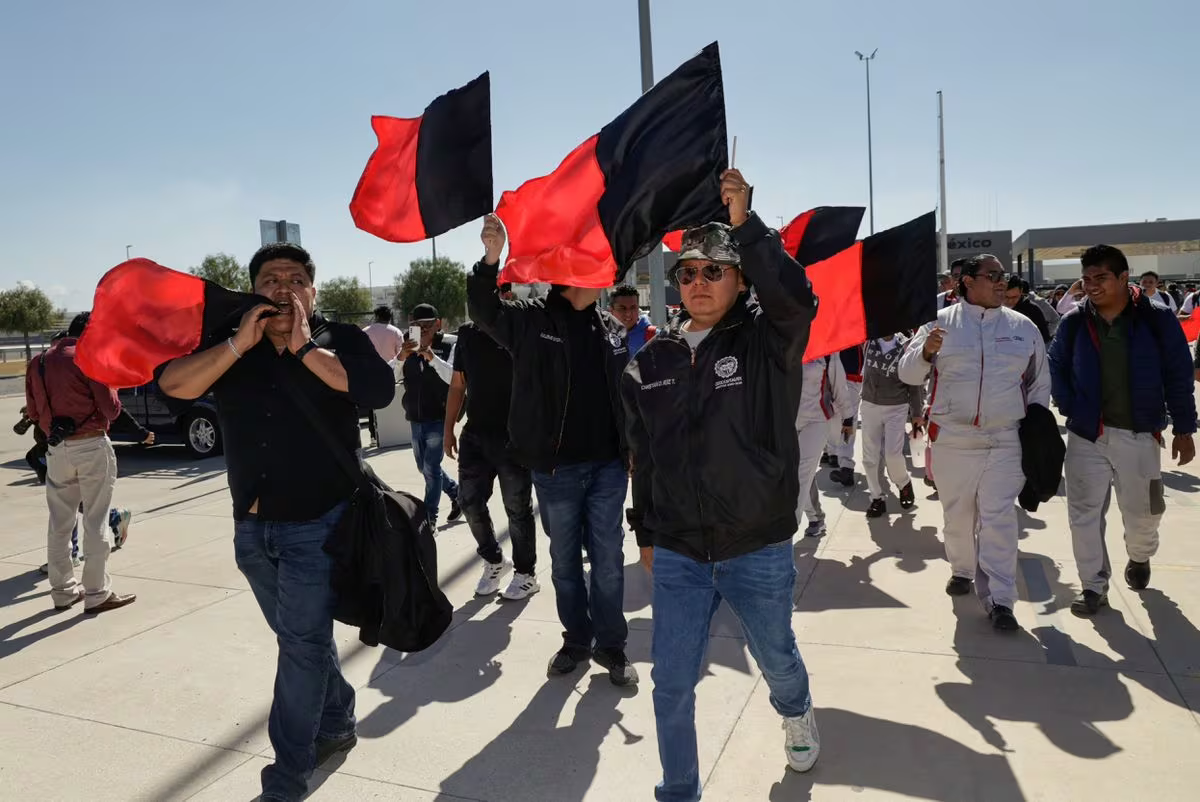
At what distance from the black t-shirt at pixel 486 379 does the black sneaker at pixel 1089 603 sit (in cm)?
340

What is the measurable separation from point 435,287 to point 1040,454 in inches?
2449

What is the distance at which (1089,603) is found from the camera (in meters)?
4.86

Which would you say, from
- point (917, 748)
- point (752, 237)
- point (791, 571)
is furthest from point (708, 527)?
point (917, 748)

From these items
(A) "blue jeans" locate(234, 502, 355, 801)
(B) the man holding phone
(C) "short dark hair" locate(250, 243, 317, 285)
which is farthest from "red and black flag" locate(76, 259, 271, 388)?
(B) the man holding phone

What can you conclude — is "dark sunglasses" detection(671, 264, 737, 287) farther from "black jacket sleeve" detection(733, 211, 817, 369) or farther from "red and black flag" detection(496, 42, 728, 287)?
"red and black flag" detection(496, 42, 728, 287)

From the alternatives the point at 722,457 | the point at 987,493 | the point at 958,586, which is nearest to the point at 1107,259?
the point at 987,493

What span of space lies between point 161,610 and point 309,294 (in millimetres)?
3296

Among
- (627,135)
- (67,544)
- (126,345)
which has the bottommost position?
(67,544)

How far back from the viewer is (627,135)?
394cm

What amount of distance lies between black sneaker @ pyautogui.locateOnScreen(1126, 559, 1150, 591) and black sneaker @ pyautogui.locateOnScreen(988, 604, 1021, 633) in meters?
1.07

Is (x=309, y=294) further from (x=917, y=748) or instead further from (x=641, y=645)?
(x=917, y=748)

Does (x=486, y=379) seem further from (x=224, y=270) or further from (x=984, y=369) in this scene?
(x=224, y=270)

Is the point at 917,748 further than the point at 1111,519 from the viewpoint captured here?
No

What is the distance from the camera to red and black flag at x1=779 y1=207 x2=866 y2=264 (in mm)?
5223
